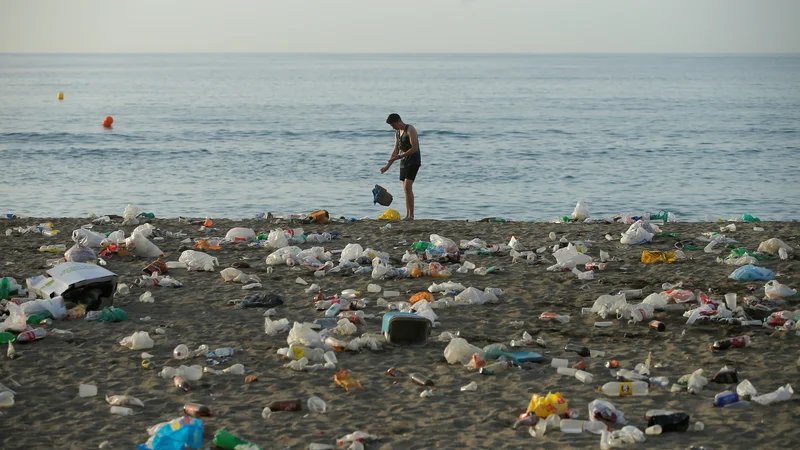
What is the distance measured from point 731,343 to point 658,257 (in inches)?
108

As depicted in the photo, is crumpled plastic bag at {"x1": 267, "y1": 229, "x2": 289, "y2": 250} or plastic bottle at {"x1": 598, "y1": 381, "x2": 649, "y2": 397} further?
crumpled plastic bag at {"x1": 267, "y1": 229, "x2": 289, "y2": 250}

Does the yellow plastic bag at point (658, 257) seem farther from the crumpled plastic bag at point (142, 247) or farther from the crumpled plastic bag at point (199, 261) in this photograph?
the crumpled plastic bag at point (142, 247)

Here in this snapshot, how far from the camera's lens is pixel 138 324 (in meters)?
6.62

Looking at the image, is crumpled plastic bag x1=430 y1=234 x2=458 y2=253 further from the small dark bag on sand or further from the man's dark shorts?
the small dark bag on sand

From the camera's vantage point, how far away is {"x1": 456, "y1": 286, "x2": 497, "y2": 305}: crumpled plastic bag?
284 inches

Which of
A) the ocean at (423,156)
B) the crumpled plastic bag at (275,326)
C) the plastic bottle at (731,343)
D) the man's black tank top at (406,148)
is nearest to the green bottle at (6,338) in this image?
the crumpled plastic bag at (275,326)

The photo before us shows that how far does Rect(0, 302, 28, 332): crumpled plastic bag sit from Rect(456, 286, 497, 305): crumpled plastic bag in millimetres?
3346

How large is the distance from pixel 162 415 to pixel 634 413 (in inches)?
105

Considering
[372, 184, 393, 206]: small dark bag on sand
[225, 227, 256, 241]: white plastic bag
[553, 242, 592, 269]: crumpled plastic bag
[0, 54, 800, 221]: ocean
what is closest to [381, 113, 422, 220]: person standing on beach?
[372, 184, 393, 206]: small dark bag on sand

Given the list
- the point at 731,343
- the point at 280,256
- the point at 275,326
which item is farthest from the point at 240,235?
the point at 731,343

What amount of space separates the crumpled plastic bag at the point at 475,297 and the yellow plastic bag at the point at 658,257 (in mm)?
2183

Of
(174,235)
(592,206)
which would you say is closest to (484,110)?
(592,206)

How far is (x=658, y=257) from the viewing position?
28.4 ft

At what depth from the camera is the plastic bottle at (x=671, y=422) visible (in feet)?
15.1
